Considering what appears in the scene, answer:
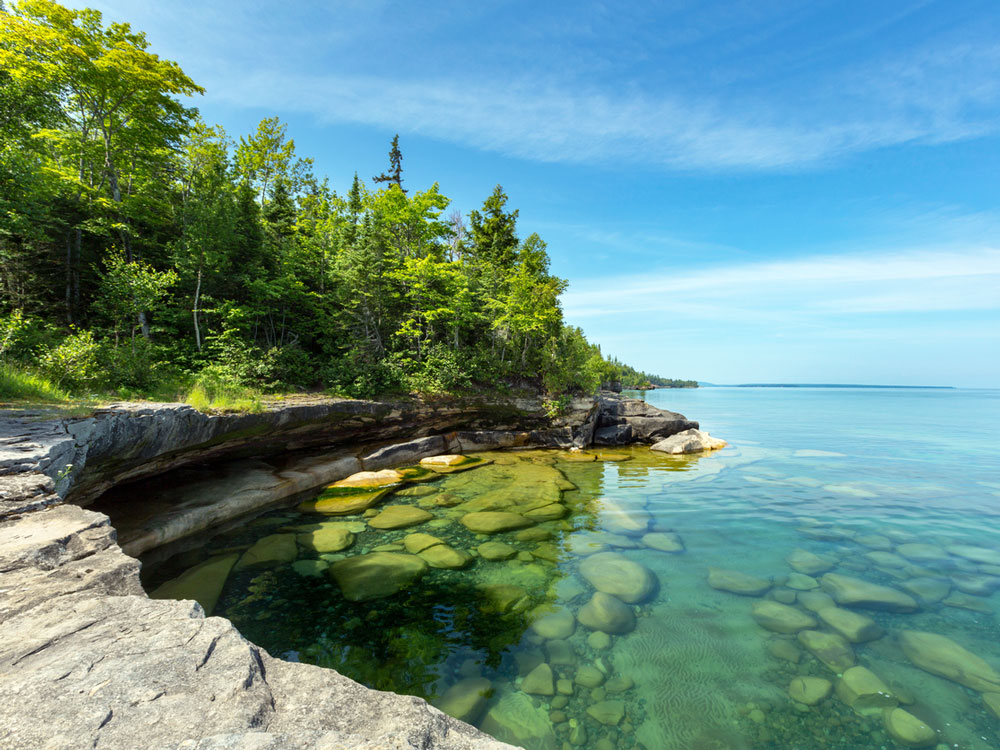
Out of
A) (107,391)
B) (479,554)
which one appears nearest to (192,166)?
(107,391)

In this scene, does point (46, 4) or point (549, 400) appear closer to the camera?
point (46, 4)

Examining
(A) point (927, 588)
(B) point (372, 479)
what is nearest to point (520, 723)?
(A) point (927, 588)

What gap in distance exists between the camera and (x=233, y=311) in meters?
13.9

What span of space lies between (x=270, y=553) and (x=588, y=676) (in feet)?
22.9

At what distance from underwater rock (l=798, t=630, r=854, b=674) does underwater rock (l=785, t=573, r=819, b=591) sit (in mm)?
1362

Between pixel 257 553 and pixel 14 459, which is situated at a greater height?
pixel 14 459

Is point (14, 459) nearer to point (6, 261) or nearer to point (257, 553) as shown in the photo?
point (257, 553)

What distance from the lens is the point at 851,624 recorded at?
592 centimetres

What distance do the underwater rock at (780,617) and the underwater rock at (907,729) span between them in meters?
1.48

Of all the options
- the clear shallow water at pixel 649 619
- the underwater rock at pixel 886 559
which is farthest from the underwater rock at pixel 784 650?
the underwater rock at pixel 886 559

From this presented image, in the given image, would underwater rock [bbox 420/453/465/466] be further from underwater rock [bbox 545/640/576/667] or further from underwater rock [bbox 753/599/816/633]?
underwater rock [bbox 753/599/816/633]

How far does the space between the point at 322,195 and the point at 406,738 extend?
32.6m

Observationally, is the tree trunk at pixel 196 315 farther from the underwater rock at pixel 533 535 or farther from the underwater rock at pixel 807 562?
the underwater rock at pixel 807 562

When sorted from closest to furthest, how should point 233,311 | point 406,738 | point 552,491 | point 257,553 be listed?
point 406,738, point 257,553, point 552,491, point 233,311
